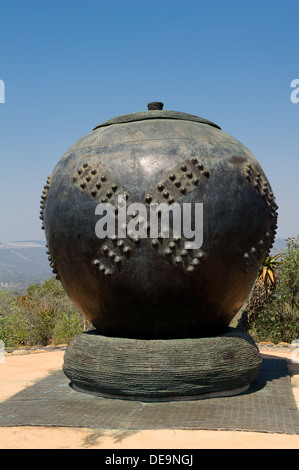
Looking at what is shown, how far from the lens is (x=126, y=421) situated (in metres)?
4.49

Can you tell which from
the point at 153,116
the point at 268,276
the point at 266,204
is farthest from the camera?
the point at 268,276

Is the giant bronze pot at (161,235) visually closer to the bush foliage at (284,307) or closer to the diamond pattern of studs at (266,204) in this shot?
the diamond pattern of studs at (266,204)

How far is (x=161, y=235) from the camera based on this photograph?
16.1 feet

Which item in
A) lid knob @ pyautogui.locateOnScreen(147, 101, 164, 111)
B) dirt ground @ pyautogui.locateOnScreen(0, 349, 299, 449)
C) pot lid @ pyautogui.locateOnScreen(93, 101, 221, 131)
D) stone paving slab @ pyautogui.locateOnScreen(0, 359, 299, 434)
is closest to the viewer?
dirt ground @ pyautogui.locateOnScreen(0, 349, 299, 449)

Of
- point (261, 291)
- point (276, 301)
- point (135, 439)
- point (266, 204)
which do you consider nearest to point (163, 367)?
point (135, 439)

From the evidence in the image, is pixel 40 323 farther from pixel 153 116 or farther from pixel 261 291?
pixel 153 116

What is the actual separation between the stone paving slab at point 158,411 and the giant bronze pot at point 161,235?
72cm

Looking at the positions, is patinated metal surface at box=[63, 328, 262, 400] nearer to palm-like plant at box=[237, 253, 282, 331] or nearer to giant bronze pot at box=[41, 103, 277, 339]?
giant bronze pot at box=[41, 103, 277, 339]

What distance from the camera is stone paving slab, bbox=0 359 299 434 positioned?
14.4ft

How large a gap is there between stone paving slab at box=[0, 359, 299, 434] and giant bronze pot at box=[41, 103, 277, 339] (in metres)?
0.72

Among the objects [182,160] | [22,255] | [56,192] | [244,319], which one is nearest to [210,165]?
[182,160]

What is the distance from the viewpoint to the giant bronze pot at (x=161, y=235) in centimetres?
498

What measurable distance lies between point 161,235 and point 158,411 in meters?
1.60

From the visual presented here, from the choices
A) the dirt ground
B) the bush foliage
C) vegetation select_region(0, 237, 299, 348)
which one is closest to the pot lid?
the dirt ground
